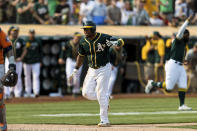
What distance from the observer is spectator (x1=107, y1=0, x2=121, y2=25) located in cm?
2123

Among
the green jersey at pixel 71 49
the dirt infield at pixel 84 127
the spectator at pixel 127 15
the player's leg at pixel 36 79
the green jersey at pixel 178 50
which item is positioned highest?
the spectator at pixel 127 15

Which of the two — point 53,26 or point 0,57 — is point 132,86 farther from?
point 0,57

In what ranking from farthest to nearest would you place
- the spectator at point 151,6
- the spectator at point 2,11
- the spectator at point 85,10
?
the spectator at point 151,6
the spectator at point 85,10
the spectator at point 2,11

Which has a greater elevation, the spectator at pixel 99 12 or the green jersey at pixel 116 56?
the spectator at pixel 99 12

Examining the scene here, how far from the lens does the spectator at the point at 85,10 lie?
20.7 m

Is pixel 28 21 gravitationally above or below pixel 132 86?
above

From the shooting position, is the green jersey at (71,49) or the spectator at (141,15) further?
the spectator at (141,15)

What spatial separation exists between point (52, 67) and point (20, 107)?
530 cm

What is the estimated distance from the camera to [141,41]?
2138 centimetres

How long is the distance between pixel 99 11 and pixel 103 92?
10.7 meters

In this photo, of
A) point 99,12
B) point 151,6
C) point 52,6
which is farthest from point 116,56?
point 151,6

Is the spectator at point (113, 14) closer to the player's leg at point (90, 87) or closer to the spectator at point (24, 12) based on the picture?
the spectator at point (24, 12)

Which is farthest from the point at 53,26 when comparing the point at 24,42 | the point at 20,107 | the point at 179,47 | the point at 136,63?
the point at 179,47

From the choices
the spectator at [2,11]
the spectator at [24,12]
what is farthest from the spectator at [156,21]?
the spectator at [2,11]
